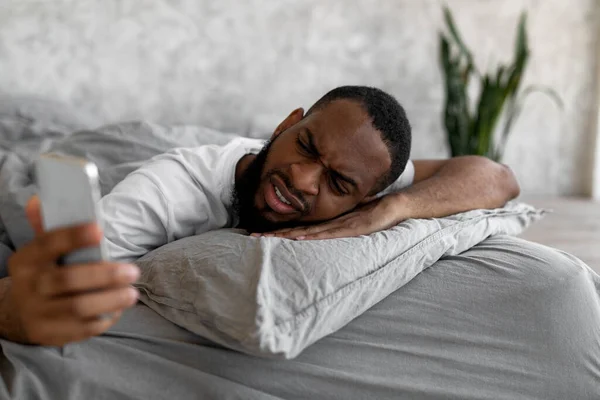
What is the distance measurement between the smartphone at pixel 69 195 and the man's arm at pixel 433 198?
0.46 metres

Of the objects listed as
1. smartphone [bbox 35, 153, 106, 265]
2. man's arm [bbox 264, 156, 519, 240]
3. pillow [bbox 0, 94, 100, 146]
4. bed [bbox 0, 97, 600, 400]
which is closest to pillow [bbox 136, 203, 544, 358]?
bed [bbox 0, 97, 600, 400]

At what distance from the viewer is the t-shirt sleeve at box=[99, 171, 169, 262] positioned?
3.24ft

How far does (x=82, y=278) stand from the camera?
0.56 metres

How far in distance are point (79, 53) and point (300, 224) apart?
59.5 inches

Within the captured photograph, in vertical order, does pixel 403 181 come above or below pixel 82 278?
below

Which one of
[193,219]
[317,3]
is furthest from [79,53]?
[193,219]

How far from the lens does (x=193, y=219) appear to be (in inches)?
44.8

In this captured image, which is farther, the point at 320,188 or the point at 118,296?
the point at 320,188

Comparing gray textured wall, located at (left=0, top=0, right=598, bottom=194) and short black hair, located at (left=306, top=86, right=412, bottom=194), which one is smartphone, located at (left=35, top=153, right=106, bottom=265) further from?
gray textured wall, located at (left=0, top=0, right=598, bottom=194)

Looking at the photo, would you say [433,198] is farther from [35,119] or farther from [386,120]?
[35,119]

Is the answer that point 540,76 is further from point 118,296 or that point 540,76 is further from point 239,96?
point 118,296

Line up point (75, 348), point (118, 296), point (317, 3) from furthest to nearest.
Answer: point (317, 3)
point (75, 348)
point (118, 296)

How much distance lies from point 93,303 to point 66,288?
0.09 feet

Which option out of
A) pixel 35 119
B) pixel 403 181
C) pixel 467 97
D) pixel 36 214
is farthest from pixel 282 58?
pixel 36 214
